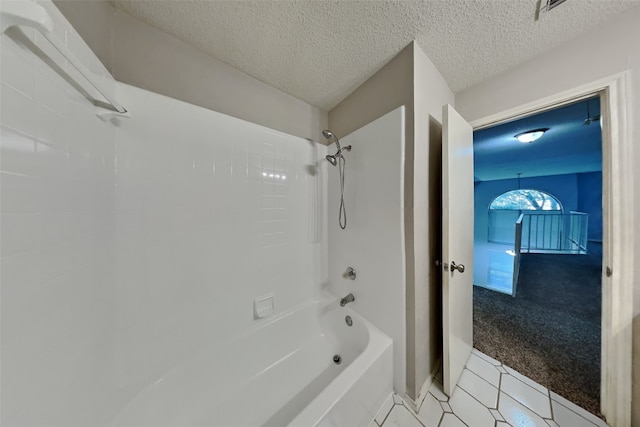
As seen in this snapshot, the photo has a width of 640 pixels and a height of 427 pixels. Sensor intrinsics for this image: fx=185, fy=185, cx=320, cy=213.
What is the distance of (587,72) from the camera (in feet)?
3.26

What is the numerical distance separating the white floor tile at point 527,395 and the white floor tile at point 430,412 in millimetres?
476

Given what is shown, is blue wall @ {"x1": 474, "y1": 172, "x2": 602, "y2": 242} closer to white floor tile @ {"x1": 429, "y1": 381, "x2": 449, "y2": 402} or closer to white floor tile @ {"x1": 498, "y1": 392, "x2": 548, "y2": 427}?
white floor tile @ {"x1": 498, "y1": 392, "x2": 548, "y2": 427}

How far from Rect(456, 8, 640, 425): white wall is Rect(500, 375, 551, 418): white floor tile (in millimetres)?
310

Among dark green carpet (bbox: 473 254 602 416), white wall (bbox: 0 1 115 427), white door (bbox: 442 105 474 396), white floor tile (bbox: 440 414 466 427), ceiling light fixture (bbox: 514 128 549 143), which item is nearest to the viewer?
white wall (bbox: 0 1 115 427)

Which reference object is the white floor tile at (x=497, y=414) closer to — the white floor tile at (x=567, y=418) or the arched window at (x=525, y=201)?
the white floor tile at (x=567, y=418)

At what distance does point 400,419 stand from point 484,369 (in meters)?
0.80

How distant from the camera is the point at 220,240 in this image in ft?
3.91

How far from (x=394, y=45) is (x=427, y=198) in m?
0.94

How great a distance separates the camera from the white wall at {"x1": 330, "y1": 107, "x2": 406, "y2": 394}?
1127mm

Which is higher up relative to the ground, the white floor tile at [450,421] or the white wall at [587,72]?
the white wall at [587,72]

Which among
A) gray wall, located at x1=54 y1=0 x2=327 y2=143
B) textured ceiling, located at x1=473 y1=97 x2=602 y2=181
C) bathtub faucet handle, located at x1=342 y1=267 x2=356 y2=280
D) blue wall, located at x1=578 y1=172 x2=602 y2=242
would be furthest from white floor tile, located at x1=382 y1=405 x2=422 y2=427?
blue wall, located at x1=578 y1=172 x2=602 y2=242

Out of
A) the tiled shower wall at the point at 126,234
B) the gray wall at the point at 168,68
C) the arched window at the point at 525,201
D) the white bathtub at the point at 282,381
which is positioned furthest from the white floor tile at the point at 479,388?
the arched window at the point at 525,201

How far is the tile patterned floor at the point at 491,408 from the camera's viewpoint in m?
1.01

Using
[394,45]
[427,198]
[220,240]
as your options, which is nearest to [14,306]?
[220,240]
